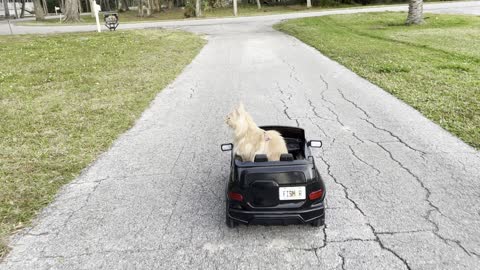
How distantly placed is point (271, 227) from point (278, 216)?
431 mm

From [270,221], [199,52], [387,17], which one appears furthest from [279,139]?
[387,17]

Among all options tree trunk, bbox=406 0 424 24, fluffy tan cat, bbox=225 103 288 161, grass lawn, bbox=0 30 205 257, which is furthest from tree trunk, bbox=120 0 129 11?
fluffy tan cat, bbox=225 103 288 161

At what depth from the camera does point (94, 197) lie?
426 cm

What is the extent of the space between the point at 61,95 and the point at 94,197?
17.5 ft

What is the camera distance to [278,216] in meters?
3.21

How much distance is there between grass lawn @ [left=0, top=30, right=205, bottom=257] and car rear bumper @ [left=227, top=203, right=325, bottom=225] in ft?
6.47

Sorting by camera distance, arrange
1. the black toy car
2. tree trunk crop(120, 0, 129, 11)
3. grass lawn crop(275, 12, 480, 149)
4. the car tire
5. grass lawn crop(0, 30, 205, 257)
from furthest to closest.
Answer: tree trunk crop(120, 0, 129, 11) < grass lawn crop(275, 12, 480, 149) < grass lawn crop(0, 30, 205, 257) < the car tire < the black toy car

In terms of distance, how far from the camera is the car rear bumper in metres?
3.21

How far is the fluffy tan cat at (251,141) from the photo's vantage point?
3541mm

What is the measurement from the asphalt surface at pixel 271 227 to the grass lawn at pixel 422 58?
64 centimetres

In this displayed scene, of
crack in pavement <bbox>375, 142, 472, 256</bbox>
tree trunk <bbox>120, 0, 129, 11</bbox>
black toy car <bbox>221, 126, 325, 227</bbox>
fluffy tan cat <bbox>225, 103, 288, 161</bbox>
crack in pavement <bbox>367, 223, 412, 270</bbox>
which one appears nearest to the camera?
crack in pavement <bbox>367, 223, 412, 270</bbox>

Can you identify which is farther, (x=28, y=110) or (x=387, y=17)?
(x=387, y=17)

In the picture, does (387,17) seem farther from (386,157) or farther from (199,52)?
(386,157)

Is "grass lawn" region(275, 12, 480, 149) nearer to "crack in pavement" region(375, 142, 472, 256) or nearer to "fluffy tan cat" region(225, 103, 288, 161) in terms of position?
"crack in pavement" region(375, 142, 472, 256)
